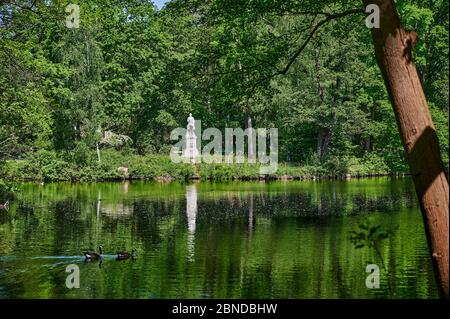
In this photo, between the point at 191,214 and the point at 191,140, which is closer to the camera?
the point at 191,214

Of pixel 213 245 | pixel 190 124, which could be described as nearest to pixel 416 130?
pixel 213 245

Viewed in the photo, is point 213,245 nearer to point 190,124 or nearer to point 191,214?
point 191,214

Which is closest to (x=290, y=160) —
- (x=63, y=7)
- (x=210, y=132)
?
(x=210, y=132)

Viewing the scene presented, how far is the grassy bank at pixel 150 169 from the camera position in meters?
44.4

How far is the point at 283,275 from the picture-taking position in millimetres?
14195

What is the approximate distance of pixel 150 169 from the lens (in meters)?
46.1

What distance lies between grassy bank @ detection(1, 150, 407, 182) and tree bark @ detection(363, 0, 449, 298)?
1537 inches

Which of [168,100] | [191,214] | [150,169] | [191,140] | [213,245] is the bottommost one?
[213,245]

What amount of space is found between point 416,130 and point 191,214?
20290mm

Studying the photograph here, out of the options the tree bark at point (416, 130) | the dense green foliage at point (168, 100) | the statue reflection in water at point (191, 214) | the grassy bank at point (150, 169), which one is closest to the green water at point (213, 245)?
the statue reflection in water at point (191, 214)

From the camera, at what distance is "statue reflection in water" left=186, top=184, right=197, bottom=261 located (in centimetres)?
1781

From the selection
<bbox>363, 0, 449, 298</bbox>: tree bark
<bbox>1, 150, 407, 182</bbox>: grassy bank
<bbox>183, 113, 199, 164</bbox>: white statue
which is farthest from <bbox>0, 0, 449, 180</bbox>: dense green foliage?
<bbox>363, 0, 449, 298</bbox>: tree bark

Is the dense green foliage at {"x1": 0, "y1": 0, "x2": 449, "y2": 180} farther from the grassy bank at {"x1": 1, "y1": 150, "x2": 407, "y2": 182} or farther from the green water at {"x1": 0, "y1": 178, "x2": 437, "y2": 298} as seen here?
the green water at {"x1": 0, "y1": 178, "x2": 437, "y2": 298}
